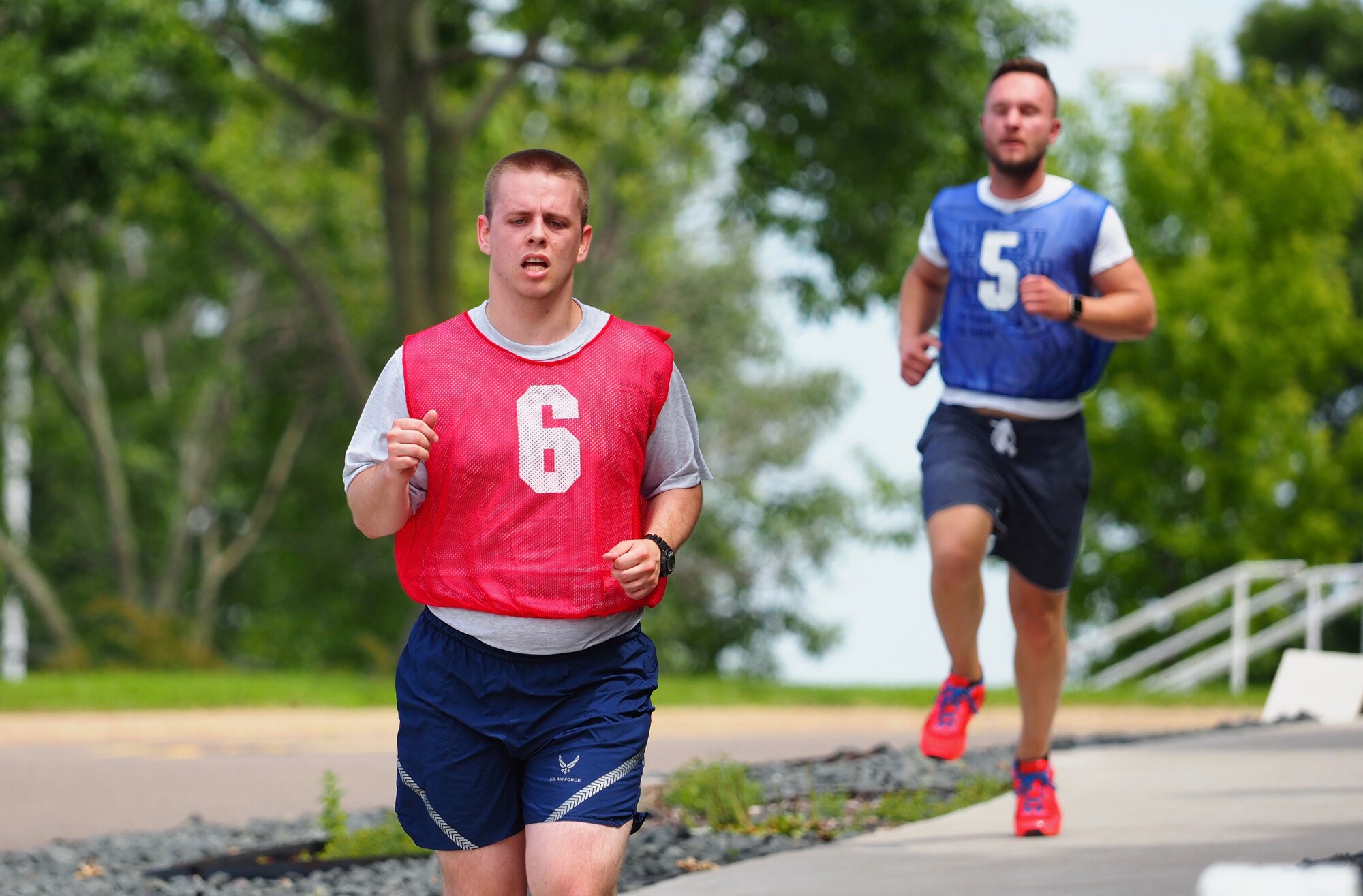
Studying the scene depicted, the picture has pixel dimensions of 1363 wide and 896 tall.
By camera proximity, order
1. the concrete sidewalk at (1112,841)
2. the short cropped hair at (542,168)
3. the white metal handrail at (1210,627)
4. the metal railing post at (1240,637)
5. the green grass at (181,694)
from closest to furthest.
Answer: the short cropped hair at (542,168), the concrete sidewalk at (1112,841), the green grass at (181,694), the metal railing post at (1240,637), the white metal handrail at (1210,627)

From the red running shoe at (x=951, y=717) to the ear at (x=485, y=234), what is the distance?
8.19 ft

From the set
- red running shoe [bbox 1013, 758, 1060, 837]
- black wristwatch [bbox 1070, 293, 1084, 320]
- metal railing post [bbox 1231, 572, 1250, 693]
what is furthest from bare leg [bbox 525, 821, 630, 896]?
metal railing post [bbox 1231, 572, 1250, 693]

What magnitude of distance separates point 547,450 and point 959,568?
224 centimetres

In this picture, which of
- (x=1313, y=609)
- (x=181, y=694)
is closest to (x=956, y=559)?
(x=181, y=694)

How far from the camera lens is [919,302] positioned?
223 inches

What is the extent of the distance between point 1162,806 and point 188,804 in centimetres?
501

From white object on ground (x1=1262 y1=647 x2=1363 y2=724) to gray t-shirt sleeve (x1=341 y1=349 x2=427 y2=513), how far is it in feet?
25.6

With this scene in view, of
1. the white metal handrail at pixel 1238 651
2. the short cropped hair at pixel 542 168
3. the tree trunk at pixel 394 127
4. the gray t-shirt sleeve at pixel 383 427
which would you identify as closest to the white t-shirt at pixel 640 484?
the gray t-shirt sleeve at pixel 383 427

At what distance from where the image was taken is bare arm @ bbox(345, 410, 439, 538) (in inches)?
123

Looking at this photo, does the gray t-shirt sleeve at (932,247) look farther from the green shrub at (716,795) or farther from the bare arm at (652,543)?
the bare arm at (652,543)

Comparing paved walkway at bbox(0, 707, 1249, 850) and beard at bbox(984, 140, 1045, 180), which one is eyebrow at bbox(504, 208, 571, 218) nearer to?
beard at bbox(984, 140, 1045, 180)

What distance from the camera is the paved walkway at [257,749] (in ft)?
28.6

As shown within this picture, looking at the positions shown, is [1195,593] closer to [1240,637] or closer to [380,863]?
[1240,637]

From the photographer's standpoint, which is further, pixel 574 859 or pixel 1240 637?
pixel 1240 637
